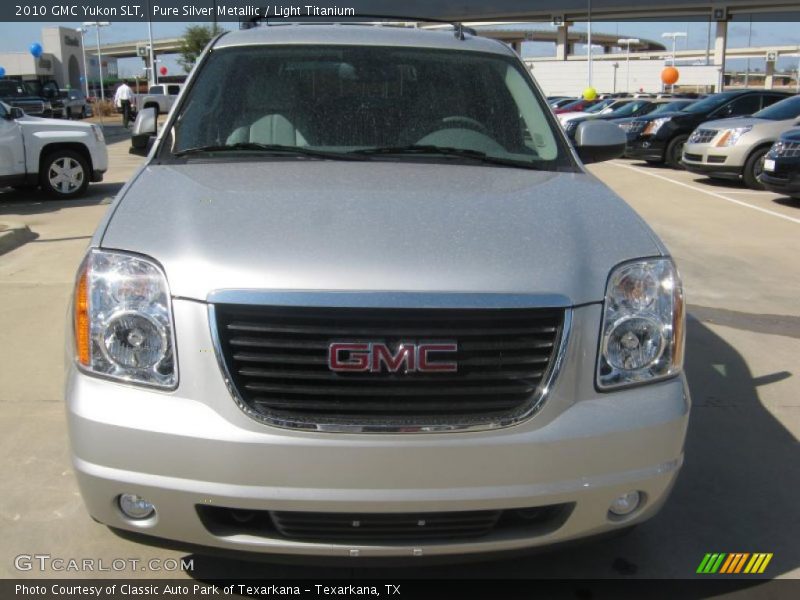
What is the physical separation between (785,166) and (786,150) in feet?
0.71

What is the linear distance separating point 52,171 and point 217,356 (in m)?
10.5

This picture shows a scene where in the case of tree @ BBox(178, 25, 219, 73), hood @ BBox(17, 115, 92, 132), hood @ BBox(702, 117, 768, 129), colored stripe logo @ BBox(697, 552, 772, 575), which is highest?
tree @ BBox(178, 25, 219, 73)

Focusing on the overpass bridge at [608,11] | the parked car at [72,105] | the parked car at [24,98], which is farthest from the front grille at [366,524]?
the overpass bridge at [608,11]

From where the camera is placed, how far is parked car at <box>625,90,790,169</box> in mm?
16266

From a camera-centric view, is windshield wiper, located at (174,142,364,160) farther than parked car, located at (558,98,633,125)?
No

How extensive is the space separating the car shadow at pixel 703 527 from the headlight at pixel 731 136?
9.74 m

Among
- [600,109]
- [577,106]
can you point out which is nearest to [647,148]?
[600,109]

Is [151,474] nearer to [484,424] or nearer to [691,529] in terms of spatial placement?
[484,424]

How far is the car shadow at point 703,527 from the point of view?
2.78 m

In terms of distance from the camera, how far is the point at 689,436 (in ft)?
12.8

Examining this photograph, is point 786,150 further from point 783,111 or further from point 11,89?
point 11,89

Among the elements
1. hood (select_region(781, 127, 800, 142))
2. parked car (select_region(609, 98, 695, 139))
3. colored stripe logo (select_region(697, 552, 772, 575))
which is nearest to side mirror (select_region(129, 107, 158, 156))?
colored stripe logo (select_region(697, 552, 772, 575))

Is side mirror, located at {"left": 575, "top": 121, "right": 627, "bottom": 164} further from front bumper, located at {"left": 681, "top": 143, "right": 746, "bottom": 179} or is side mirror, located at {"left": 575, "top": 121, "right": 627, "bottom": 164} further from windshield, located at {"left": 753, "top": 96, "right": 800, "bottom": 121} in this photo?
windshield, located at {"left": 753, "top": 96, "right": 800, "bottom": 121}

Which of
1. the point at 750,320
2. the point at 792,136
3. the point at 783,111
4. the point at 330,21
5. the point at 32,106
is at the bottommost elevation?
the point at 750,320
